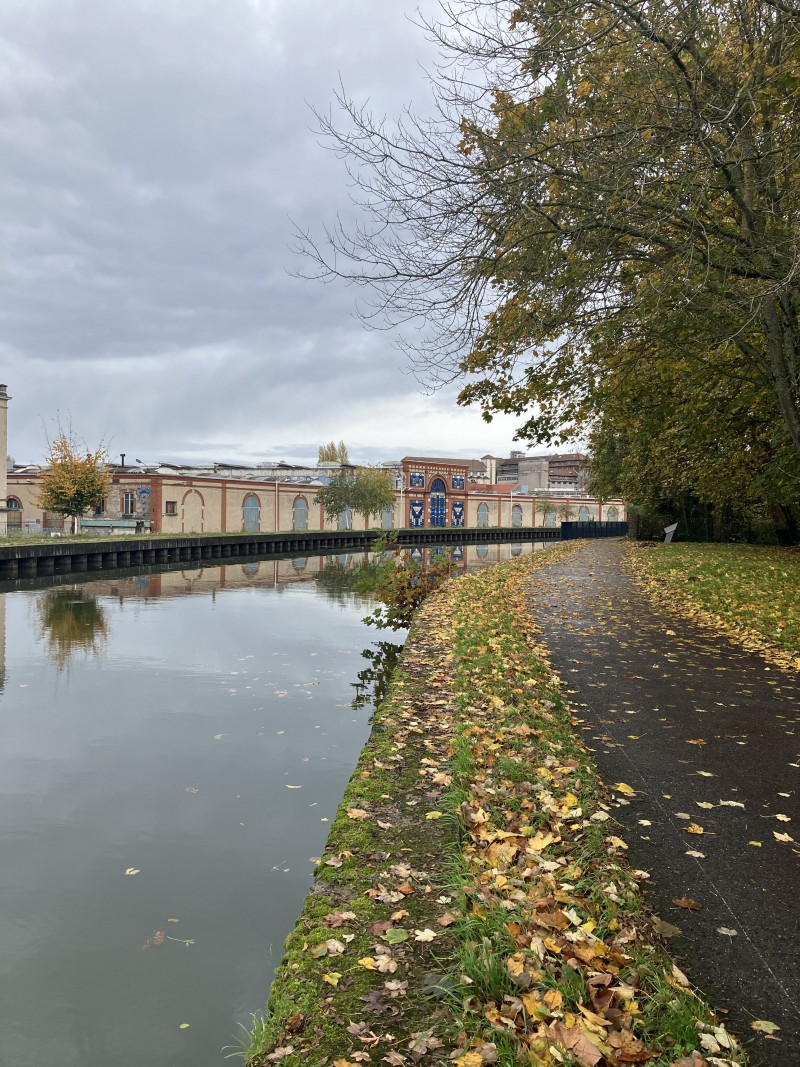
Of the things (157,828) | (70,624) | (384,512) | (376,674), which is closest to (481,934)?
(157,828)

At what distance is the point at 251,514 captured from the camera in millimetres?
60156

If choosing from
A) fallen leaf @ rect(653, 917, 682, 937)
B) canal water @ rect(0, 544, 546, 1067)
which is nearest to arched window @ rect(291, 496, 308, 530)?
canal water @ rect(0, 544, 546, 1067)

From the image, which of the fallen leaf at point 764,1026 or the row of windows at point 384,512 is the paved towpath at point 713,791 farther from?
the row of windows at point 384,512

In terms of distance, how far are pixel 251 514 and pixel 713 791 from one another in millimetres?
57215

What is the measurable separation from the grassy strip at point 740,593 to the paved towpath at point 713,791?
2.04ft

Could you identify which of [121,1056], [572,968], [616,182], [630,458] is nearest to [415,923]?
[572,968]

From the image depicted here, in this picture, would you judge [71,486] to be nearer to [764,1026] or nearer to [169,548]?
[169,548]

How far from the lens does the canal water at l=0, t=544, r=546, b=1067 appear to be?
Answer: 3.97 metres

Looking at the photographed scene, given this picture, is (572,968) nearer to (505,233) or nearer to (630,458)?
(505,233)

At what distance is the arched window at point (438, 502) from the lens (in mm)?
79375

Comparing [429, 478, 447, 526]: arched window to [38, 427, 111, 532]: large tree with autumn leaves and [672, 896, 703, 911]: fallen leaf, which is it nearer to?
[38, 427, 111, 532]: large tree with autumn leaves

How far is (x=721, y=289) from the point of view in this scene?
8414 millimetres

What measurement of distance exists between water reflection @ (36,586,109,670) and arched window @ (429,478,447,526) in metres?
57.3

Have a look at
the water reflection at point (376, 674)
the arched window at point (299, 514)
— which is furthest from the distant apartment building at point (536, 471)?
the water reflection at point (376, 674)
